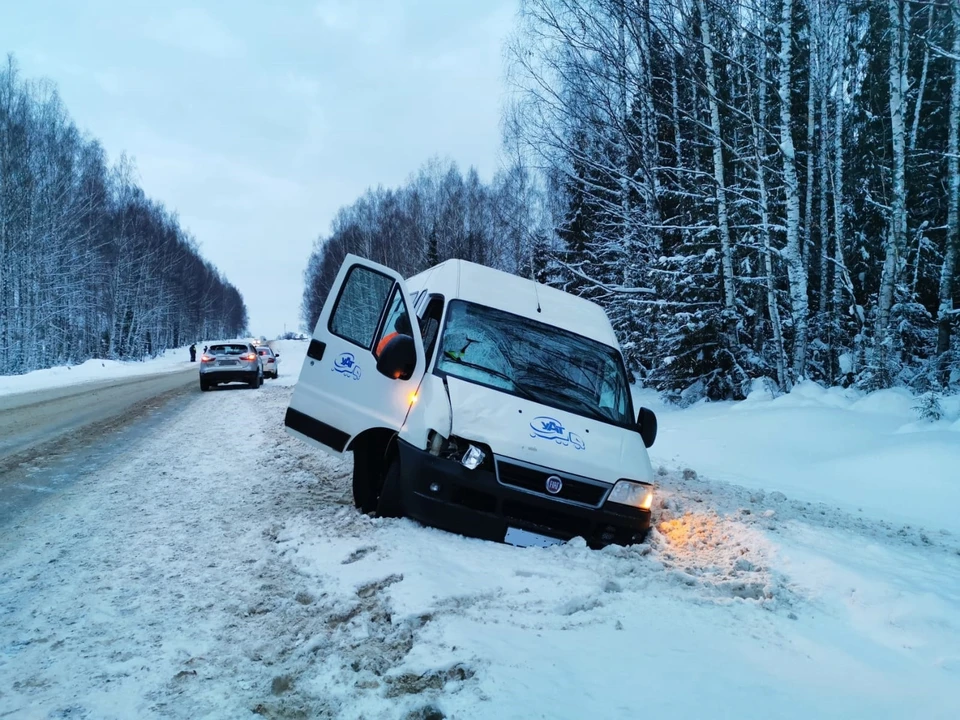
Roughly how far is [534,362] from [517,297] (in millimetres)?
818

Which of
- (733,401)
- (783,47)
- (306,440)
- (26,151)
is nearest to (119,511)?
(306,440)

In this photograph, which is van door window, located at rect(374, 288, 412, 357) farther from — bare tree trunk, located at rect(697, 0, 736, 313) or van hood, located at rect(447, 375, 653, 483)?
bare tree trunk, located at rect(697, 0, 736, 313)

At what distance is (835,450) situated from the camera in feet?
30.7

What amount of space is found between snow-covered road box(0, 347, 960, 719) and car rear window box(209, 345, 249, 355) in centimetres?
1458

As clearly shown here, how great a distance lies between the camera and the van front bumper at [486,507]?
448 cm

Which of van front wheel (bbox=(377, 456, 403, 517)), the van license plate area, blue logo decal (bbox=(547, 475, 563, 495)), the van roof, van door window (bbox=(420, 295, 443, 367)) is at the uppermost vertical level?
the van roof

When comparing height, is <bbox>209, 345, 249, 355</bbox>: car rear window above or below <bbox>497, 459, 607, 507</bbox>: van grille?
above

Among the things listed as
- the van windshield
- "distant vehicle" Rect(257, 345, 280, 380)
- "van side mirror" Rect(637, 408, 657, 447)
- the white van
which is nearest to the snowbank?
"van side mirror" Rect(637, 408, 657, 447)

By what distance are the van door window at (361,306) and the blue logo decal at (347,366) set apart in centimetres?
16

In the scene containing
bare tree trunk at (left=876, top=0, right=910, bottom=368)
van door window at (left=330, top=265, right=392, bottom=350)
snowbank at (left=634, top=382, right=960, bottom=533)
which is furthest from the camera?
bare tree trunk at (left=876, top=0, right=910, bottom=368)

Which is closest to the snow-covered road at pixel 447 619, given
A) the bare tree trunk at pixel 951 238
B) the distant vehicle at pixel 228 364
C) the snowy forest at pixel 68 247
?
the bare tree trunk at pixel 951 238

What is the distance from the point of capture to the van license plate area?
14.8 feet

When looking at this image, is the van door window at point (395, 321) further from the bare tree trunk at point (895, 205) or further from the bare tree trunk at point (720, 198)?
the bare tree trunk at point (895, 205)

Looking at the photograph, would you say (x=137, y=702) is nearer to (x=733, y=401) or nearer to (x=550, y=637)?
(x=550, y=637)
